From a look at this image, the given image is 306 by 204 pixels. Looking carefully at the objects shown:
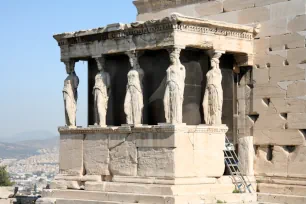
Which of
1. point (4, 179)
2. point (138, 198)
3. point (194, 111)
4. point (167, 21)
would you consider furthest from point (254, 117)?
point (4, 179)

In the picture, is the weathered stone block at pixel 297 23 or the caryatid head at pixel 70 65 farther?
the caryatid head at pixel 70 65

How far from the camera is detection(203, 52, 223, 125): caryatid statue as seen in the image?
21.0m

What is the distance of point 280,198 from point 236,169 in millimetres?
1272

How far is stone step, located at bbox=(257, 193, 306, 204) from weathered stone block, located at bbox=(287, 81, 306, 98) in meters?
2.09

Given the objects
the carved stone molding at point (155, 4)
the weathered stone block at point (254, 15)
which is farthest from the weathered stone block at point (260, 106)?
the carved stone molding at point (155, 4)

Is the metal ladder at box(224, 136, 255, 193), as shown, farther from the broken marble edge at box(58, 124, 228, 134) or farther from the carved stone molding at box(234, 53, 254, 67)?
the carved stone molding at box(234, 53, 254, 67)

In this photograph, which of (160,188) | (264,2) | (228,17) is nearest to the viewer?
(160,188)

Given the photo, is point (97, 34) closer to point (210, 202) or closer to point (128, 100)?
point (128, 100)

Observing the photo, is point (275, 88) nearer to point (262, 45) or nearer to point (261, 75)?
point (261, 75)

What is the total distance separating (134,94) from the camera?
21.1 metres

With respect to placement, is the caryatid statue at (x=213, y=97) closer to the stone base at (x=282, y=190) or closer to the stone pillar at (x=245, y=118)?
the stone pillar at (x=245, y=118)

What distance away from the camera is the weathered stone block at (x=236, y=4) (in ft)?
71.5

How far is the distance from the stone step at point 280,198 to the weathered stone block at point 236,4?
4.11 m

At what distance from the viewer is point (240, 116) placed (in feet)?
71.8
